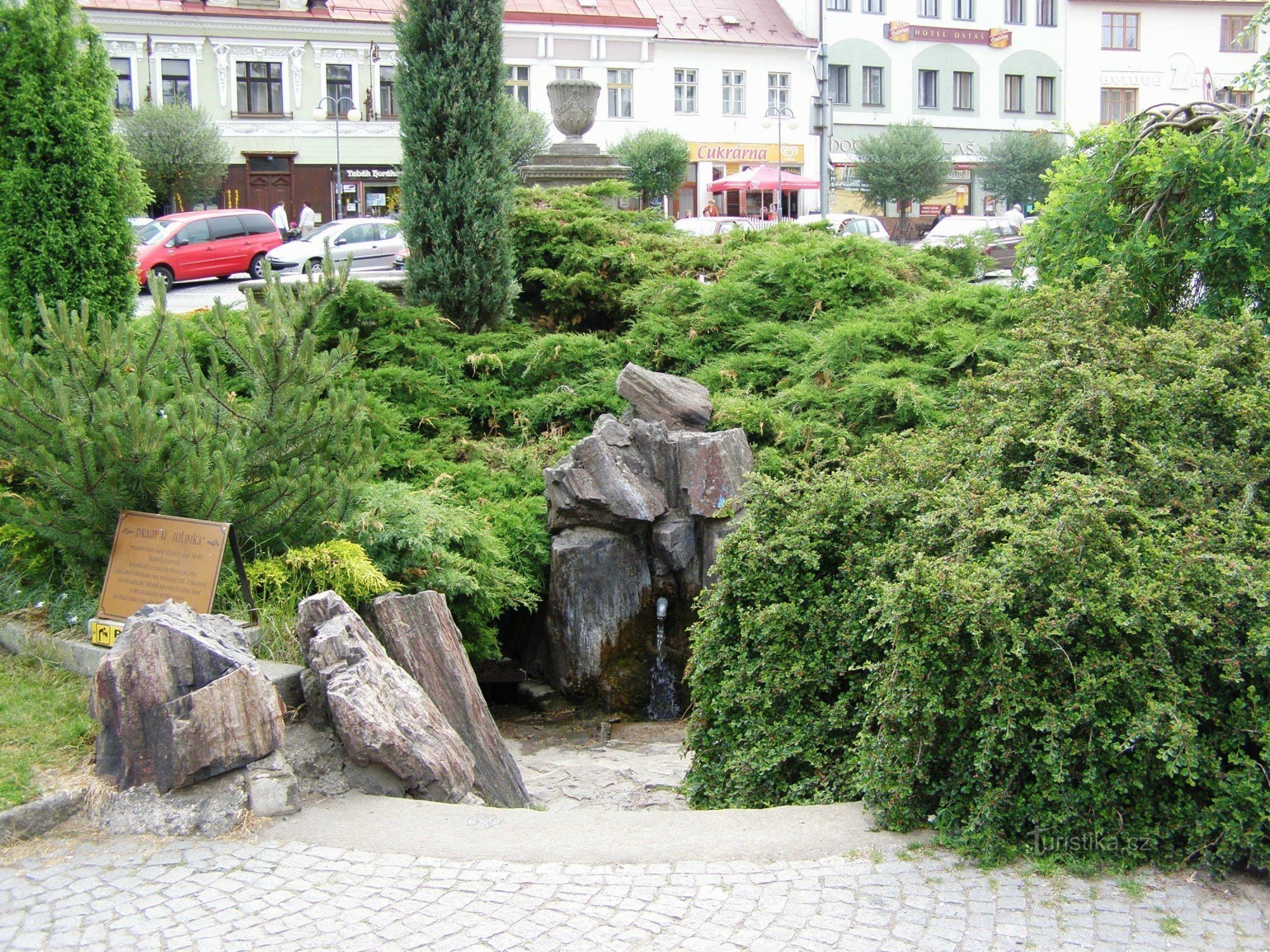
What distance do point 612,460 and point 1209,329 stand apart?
367 centimetres

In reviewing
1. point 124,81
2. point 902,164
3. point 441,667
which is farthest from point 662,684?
point 902,164

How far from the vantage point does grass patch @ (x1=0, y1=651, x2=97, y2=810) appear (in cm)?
434

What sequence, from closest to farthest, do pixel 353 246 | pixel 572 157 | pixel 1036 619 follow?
1. pixel 1036 619
2. pixel 572 157
3. pixel 353 246

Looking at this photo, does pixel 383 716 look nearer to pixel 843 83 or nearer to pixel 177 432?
pixel 177 432

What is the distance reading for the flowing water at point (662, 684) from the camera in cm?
800

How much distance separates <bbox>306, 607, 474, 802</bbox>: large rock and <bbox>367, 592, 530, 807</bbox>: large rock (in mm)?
420

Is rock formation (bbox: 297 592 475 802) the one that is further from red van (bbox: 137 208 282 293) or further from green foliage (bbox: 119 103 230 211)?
green foliage (bbox: 119 103 230 211)

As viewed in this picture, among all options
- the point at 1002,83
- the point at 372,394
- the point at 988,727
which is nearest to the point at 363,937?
the point at 988,727

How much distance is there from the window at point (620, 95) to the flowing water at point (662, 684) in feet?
118

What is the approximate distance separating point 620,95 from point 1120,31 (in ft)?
75.2

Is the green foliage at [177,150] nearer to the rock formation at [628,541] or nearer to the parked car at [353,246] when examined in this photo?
the parked car at [353,246]

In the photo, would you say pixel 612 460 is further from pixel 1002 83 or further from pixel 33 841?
pixel 1002 83

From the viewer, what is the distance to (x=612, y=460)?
784 cm

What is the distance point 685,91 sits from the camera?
42.7 m
